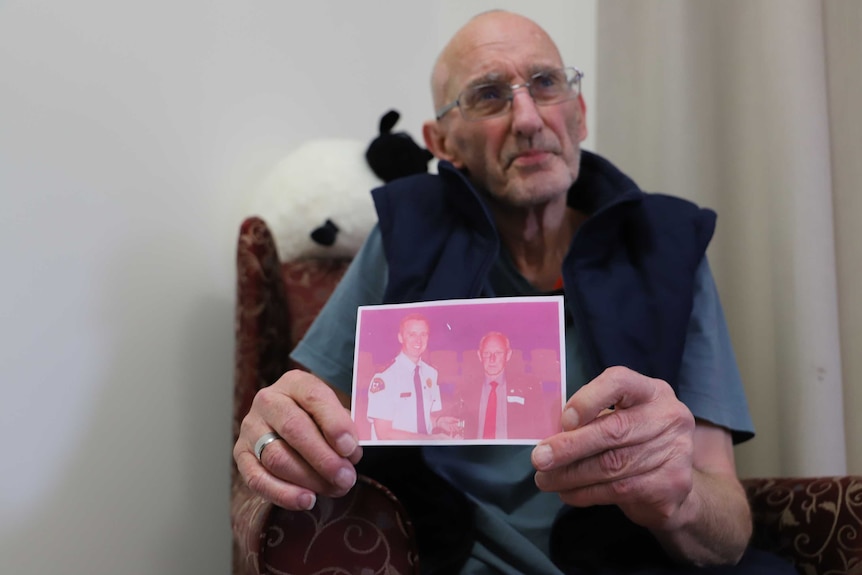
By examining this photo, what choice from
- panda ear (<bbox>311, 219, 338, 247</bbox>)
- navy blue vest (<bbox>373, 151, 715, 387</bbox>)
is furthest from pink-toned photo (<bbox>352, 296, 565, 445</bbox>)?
panda ear (<bbox>311, 219, 338, 247</bbox>)

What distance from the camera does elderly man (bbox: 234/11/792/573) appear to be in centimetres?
71

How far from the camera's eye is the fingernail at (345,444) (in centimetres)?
70

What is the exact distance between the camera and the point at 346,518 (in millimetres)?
767

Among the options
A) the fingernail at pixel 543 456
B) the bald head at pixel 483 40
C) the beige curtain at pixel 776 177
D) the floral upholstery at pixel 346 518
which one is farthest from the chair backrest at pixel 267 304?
the beige curtain at pixel 776 177

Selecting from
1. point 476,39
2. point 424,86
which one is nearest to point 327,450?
point 476,39

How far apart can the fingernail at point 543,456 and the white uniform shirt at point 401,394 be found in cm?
12

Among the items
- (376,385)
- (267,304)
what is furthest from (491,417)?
(267,304)

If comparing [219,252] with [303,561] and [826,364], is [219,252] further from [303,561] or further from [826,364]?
[826,364]

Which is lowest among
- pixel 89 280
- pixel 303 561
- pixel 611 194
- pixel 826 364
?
pixel 303 561

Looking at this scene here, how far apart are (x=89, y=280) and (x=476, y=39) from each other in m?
0.81

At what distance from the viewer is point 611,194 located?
1.09 m

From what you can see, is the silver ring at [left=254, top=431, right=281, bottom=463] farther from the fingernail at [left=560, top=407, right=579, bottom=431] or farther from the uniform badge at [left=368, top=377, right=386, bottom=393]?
the fingernail at [left=560, top=407, right=579, bottom=431]

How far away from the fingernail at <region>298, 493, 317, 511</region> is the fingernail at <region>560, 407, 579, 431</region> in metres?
0.29

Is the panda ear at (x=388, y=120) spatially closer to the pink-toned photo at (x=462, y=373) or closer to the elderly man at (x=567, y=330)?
the elderly man at (x=567, y=330)
